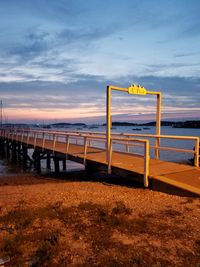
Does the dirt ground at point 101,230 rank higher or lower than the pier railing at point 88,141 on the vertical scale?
lower

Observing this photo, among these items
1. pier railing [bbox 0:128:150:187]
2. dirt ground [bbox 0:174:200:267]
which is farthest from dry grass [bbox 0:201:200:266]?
pier railing [bbox 0:128:150:187]

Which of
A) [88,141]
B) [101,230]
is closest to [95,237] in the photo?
[101,230]

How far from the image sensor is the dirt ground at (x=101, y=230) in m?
3.55

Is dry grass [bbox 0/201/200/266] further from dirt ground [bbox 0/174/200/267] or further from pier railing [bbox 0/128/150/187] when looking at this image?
pier railing [bbox 0/128/150/187]

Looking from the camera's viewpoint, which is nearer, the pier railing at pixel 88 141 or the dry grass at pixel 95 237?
the dry grass at pixel 95 237

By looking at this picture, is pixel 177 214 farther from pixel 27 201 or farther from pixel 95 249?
pixel 27 201

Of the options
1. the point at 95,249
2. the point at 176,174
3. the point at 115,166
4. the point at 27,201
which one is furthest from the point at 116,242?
the point at 115,166

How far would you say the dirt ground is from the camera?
3.55 metres

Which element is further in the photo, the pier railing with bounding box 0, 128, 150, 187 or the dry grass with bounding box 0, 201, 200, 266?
the pier railing with bounding box 0, 128, 150, 187

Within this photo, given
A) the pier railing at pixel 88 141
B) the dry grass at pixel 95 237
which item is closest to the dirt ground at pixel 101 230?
the dry grass at pixel 95 237

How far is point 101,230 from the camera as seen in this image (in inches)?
173

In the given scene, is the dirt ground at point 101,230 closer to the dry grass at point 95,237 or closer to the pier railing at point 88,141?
the dry grass at point 95,237

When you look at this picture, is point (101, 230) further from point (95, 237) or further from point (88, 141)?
point (88, 141)

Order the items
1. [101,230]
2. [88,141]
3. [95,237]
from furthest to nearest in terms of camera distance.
Answer: 1. [88,141]
2. [101,230]
3. [95,237]
